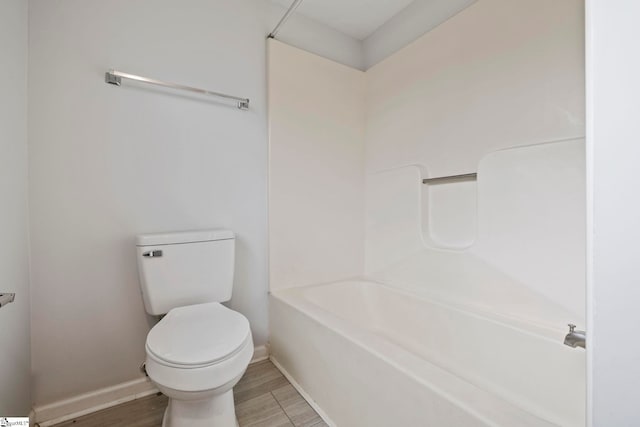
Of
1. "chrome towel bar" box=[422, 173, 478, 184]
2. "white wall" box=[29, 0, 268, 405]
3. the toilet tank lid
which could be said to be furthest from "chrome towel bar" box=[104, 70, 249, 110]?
"chrome towel bar" box=[422, 173, 478, 184]

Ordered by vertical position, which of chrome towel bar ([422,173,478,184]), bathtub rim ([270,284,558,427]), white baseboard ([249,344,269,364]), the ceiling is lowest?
white baseboard ([249,344,269,364])

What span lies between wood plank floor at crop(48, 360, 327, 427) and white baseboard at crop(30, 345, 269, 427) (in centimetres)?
3

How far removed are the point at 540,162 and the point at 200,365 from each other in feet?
5.41

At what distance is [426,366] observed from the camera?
0.92 m

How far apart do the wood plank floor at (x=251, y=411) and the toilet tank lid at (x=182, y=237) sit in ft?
2.71

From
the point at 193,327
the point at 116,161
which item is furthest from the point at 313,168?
the point at 193,327

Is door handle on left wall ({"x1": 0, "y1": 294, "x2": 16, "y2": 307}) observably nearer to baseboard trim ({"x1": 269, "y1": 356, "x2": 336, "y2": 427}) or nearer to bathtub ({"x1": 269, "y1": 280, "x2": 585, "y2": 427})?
bathtub ({"x1": 269, "y1": 280, "x2": 585, "y2": 427})

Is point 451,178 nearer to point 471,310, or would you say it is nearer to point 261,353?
point 471,310

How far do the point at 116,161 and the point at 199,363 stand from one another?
3.58ft

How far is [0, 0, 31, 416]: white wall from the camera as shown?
39.3 inches

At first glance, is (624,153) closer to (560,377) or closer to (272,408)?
(560,377)

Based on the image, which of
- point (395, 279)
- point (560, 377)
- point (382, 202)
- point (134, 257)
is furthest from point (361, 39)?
point (560, 377)

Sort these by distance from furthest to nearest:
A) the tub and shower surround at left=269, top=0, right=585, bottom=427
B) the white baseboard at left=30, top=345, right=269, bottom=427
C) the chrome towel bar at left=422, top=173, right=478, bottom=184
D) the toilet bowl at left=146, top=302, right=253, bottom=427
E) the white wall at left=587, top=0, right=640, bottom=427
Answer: the chrome towel bar at left=422, top=173, right=478, bottom=184 < the white baseboard at left=30, top=345, right=269, bottom=427 < the tub and shower surround at left=269, top=0, right=585, bottom=427 < the toilet bowl at left=146, top=302, right=253, bottom=427 < the white wall at left=587, top=0, right=640, bottom=427

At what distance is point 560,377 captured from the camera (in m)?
1.06
